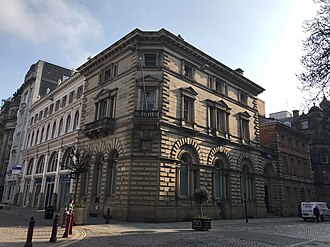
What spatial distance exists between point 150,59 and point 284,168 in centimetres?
2622

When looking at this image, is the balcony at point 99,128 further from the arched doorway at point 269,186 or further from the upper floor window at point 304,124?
the upper floor window at point 304,124

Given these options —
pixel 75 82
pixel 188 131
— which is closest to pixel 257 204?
pixel 188 131

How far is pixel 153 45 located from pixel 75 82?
14453 mm

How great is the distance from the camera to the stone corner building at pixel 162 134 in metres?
21.9

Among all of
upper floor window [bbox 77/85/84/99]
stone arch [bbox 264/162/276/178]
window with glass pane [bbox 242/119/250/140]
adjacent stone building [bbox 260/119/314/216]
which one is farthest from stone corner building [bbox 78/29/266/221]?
adjacent stone building [bbox 260/119/314/216]

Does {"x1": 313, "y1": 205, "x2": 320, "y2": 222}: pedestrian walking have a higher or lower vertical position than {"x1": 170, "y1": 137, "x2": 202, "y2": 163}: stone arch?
lower

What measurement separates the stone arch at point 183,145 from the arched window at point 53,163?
1847 cm

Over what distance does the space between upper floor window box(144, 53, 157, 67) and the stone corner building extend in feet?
0.30

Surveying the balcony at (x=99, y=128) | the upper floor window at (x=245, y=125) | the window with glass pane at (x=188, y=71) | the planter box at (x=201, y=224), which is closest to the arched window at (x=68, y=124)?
the balcony at (x=99, y=128)

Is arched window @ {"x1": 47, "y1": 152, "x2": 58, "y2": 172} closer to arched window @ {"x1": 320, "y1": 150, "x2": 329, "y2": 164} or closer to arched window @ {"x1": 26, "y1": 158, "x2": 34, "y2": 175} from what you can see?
arched window @ {"x1": 26, "y1": 158, "x2": 34, "y2": 175}

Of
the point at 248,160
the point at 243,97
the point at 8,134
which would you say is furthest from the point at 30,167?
the point at 243,97

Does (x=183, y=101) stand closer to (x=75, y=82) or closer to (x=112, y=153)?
(x=112, y=153)

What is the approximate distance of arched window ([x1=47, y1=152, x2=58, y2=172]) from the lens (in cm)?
3494

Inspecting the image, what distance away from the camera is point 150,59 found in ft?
83.3
